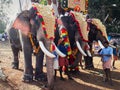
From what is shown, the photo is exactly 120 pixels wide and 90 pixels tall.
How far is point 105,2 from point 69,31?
10.1 metres

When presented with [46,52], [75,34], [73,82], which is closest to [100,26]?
[75,34]

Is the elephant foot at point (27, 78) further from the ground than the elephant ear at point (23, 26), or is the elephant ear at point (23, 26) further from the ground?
the elephant ear at point (23, 26)

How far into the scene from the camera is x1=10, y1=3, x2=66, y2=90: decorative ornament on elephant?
25.3ft

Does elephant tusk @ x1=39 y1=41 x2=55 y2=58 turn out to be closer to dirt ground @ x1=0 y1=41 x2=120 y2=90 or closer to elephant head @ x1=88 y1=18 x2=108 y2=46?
dirt ground @ x1=0 y1=41 x2=120 y2=90

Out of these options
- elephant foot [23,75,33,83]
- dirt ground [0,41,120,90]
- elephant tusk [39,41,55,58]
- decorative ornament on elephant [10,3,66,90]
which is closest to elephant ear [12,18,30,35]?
decorative ornament on elephant [10,3,66,90]

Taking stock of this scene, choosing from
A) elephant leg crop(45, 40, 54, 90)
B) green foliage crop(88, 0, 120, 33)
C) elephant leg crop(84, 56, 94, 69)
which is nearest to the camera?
elephant leg crop(45, 40, 54, 90)

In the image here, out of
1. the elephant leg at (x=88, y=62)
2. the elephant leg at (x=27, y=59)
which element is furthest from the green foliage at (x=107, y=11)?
the elephant leg at (x=27, y=59)

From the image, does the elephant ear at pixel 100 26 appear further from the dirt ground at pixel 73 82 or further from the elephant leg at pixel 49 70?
the elephant leg at pixel 49 70

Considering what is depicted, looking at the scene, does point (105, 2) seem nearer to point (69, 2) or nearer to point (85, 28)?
point (69, 2)

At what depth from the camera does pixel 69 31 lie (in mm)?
10203

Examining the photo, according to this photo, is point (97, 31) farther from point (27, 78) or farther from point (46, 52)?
point (46, 52)

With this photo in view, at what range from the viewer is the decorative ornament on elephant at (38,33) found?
771 cm

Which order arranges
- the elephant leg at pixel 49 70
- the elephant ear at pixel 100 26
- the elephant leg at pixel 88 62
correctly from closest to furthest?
the elephant leg at pixel 49 70, the elephant ear at pixel 100 26, the elephant leg at pixel 88 62

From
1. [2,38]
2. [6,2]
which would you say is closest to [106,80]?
[2,38]
